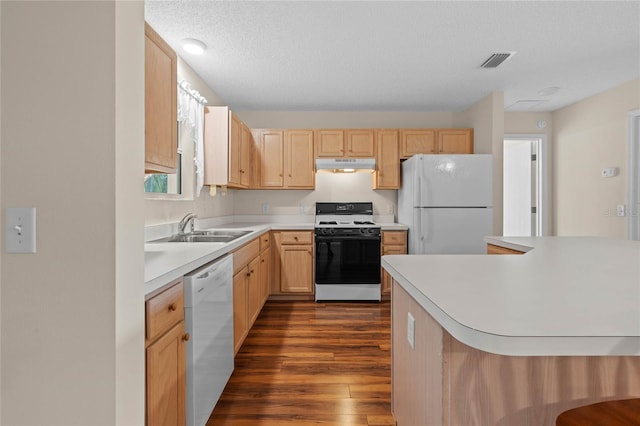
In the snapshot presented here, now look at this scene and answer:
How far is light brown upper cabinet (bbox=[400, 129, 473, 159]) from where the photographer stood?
14.1 ft

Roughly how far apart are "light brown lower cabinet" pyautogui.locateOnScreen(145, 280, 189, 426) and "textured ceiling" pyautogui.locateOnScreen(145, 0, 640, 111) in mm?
1911

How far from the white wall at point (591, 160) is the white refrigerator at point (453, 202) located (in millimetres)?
1610

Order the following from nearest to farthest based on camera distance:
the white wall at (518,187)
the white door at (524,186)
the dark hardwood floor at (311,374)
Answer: the dark hardwood floor at (311,374) → the white door at (524,186) → the white wall at (518,187)

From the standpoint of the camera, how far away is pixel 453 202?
3.72 m

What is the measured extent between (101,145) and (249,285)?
2103mm

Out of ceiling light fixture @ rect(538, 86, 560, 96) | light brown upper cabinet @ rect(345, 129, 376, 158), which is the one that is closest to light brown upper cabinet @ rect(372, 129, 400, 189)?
light brown upper cabinet @ rect(345, 129, 376, 158)

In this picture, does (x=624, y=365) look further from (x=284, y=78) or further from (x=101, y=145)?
(x=284, y=78)

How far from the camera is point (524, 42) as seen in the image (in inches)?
107

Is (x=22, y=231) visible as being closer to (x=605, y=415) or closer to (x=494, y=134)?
(x=605, y=415)

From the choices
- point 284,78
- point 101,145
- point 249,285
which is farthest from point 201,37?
point 101,145

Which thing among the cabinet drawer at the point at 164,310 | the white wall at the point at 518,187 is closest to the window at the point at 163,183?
the cabinet drawer at the point at 164,310

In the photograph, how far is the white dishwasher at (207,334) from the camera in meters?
1.43

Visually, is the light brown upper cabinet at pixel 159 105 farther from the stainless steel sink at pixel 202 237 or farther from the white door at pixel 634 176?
the white door at pixel 634 176

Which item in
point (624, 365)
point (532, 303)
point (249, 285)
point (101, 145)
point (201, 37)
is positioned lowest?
point (249, 285)
